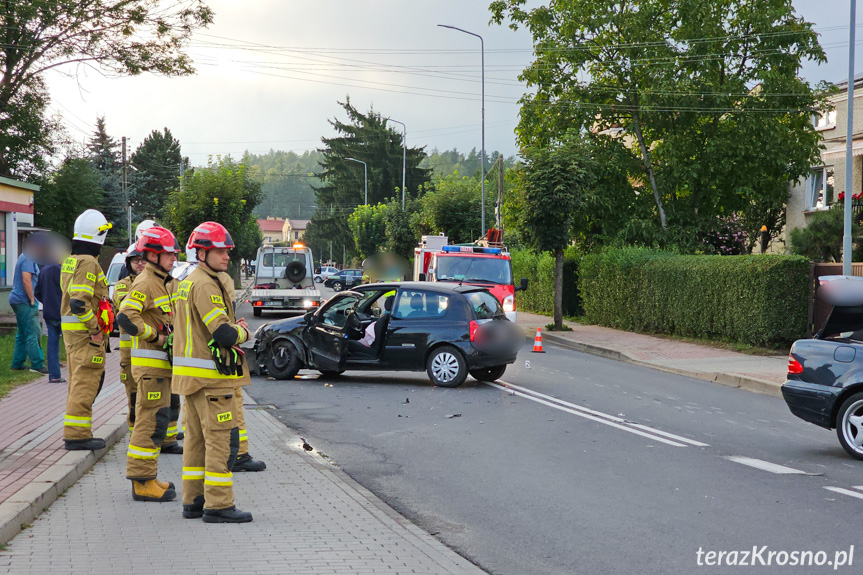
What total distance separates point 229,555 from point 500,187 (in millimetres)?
34577

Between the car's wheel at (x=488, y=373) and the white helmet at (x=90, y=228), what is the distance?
287 inches

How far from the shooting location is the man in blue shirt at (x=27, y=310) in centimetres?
1291

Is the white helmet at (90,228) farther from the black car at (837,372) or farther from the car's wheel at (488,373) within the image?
the car's wheel at (488,373)

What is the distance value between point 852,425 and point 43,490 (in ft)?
22.9

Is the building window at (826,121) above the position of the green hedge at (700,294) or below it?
above

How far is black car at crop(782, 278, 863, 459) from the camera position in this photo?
27.5 feet

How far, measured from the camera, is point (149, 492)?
20.8ft

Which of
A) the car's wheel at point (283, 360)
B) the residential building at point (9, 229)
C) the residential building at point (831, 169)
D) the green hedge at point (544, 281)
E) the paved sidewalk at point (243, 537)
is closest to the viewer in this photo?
the paved sidewalk at point (243, 537)

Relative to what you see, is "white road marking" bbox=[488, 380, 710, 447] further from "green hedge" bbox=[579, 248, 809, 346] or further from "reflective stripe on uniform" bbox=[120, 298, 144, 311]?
"green hedge" bbox=[579, 248, 809, 346]

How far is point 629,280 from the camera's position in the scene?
25.9m

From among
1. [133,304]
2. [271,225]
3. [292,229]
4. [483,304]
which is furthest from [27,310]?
[271,225]

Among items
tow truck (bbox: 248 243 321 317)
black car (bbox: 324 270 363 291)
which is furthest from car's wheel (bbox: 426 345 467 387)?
black car (bbox: 324 270 363 291)

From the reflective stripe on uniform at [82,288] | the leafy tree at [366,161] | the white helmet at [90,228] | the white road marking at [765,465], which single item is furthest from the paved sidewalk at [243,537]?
the leafy tree at [366,161]

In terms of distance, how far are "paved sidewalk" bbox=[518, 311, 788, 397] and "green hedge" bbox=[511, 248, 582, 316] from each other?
15.8 feet
